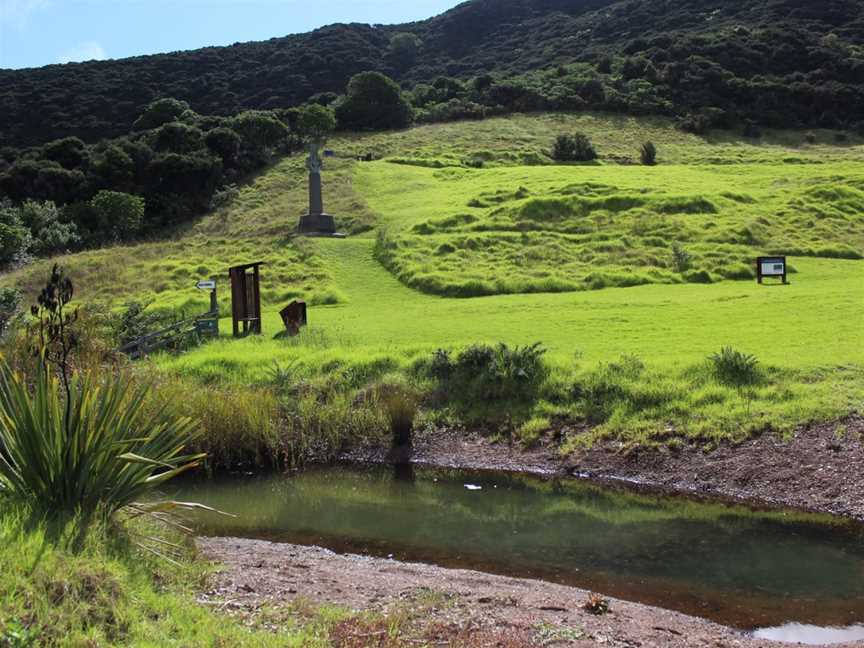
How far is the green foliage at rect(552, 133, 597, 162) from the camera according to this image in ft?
176

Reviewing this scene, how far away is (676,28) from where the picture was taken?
10056 centimetres

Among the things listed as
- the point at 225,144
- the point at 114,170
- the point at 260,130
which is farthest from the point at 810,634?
the point at 260,130

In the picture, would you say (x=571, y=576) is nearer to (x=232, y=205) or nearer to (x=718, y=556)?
(x=718, y=556)

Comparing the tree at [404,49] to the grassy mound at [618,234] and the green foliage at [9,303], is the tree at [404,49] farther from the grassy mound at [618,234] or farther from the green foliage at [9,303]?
the green foliage at [9,303]

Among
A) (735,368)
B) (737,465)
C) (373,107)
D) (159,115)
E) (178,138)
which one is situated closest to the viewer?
(737,465)

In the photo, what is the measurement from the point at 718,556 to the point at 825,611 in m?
1.70

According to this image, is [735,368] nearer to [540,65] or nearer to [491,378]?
[491,378]

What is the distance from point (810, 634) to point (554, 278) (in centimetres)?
2035

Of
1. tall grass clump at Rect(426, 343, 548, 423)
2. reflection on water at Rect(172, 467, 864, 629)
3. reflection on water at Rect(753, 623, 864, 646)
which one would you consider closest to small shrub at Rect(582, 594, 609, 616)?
reflection on water at Rect(172, 467, 864, 629)

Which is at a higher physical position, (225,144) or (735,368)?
(225,144)

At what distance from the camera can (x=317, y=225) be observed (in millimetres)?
37250

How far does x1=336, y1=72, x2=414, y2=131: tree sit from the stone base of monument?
111 ft

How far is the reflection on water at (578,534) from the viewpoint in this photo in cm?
862

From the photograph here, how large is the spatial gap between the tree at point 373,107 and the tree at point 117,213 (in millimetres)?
24881
